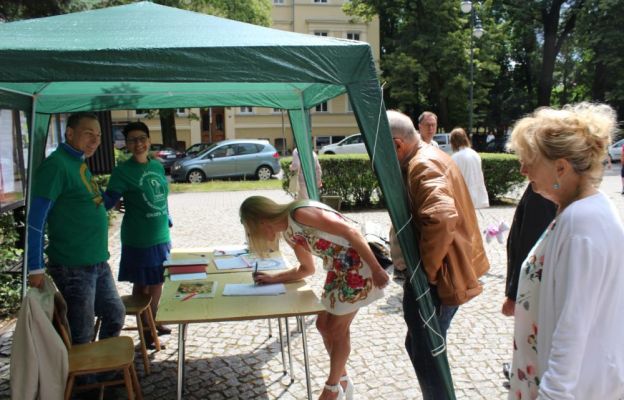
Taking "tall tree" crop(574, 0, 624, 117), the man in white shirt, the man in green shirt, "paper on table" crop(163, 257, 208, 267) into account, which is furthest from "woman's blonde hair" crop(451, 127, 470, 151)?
"tall tree" crop(574, 0, 624, 117)

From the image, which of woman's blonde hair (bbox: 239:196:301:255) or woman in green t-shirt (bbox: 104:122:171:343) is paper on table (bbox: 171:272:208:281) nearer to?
woman in green t-shirt (bbox: 104:122:171:343)

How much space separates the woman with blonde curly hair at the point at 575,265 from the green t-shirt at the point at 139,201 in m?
2.85

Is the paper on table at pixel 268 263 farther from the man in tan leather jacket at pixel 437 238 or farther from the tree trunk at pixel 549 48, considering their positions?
the tree trunk at pixel 549 48

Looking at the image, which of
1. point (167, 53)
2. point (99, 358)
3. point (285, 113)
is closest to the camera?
point (167, 53)

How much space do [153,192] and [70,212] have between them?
81 centimetres

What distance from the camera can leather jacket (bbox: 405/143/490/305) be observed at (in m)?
2.33

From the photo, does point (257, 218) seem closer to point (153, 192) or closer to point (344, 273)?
point (344, 273)

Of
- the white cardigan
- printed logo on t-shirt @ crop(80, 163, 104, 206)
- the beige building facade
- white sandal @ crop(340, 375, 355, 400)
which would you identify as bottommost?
white sandal @ crop(340, 375, 355, 400)

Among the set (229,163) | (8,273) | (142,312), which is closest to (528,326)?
(142,312)

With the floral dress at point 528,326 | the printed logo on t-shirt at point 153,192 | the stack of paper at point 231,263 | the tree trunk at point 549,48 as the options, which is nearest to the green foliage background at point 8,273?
the printed logo on t-shirt at point 153,192

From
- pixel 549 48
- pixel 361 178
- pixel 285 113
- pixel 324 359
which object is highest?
pixel 549 48

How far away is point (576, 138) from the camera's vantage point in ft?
5.00

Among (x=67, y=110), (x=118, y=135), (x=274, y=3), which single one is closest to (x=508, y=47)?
(x=274, y=3)

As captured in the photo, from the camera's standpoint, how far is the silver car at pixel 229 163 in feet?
54.7
